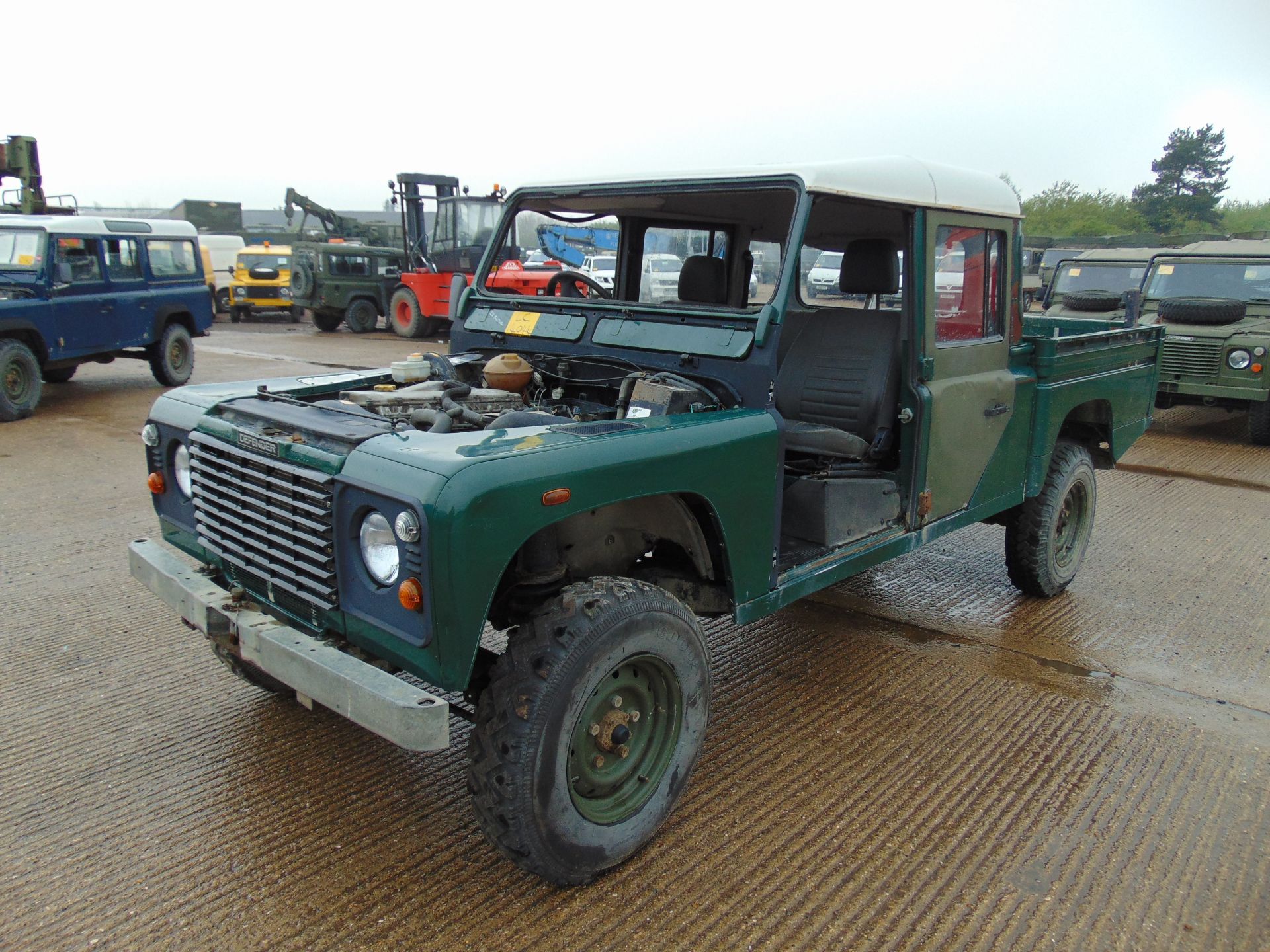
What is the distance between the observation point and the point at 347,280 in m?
18.5

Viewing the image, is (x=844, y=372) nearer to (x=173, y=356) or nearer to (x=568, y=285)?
(x=568, y=285)

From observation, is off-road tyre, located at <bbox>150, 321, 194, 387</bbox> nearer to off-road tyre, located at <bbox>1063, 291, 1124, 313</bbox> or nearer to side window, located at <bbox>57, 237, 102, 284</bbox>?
side window, located at <bbox>57, 237, 102, 284</bbox>

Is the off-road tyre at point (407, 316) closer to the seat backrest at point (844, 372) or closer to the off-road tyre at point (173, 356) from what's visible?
the off-road tyre at point (173, 356)

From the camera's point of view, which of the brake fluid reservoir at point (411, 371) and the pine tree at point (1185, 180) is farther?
the pine tree at point (1185, 180)

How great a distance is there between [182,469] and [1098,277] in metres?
11.4

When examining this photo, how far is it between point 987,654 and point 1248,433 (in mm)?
7281

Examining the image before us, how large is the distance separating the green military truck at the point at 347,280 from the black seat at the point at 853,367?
15649 millimetres

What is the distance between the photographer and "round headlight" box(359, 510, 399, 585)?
240cm

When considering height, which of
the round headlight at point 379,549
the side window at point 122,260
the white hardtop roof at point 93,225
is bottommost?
the round headlight at point 379,549

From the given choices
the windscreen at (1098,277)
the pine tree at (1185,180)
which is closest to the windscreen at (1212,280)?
the windscreen at (1098,277)

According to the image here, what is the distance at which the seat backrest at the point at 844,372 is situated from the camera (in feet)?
13.2

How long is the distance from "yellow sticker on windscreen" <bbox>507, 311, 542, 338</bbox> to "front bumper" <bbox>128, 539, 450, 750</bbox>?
5.34ft

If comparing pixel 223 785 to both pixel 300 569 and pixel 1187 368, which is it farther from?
pixel 1187 368

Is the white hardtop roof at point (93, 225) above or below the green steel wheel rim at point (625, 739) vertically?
above
